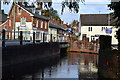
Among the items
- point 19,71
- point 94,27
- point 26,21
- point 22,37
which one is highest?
point 26,21

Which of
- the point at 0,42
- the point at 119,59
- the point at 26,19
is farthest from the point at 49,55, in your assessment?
the point at 26,19

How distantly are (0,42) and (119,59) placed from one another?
8036 millimetres

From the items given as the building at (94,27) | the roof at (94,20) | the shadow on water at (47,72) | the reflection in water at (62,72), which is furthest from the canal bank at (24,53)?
the roof at (94,20)

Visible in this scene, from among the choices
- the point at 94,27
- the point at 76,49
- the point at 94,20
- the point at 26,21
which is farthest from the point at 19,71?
the point at 94,20

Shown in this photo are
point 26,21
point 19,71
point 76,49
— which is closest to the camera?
point 19,71

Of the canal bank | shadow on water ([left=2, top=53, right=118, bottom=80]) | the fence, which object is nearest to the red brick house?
the fence

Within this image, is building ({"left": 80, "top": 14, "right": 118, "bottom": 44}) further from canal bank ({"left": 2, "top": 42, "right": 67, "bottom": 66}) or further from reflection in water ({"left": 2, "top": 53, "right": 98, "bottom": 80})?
reflection in water ({"left": 2, "top": 53, "right": 98, "bottom": 80})

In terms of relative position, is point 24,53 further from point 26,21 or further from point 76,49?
point 26,21

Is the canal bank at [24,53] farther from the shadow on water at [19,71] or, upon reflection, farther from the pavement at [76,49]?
the pavement at [76,49]

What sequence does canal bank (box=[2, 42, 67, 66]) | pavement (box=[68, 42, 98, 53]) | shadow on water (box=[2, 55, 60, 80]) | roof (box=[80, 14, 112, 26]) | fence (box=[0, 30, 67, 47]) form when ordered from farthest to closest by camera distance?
roof (box=[80, 14, 112, 26]) < pavement (box=[68, 42, 98, 53]) < fence (box=[0, 30, 67, 47]) < canal bank (box=[2, 42, 67, 66]) < shadow on water (box=[2, 55, 60, 80])

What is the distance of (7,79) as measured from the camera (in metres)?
9.95

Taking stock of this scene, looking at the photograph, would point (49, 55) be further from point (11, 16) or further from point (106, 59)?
point (11, 16)

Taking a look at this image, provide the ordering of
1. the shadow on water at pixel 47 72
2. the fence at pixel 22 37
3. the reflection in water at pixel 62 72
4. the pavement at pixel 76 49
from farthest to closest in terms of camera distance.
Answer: the pavement at pixel 76 49 → the fence at pixel 22 37 → the reflection in water at pixel 62 72 → the shadow on water at pixel 47 72

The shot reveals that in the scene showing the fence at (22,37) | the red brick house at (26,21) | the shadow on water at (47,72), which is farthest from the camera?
the red brick house at (26,21)
